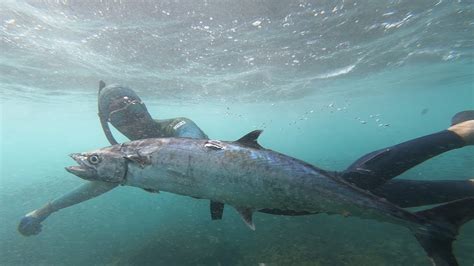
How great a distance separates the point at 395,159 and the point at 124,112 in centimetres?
504

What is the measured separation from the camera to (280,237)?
8867 mm

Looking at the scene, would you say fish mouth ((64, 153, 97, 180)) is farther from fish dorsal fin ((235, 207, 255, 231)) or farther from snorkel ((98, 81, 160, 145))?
snorkel ((98, 81, 160, 145))

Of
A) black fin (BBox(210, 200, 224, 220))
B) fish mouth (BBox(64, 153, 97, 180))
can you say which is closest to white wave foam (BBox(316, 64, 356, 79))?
black fin (BBox(210, 200, 224, 220))

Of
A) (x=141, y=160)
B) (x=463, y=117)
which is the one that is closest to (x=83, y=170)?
(x=141, y=160)

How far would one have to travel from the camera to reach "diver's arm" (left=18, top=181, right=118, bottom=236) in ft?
21.8

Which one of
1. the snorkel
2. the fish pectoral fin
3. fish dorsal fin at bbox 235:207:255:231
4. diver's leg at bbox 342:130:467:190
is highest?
the snorkel

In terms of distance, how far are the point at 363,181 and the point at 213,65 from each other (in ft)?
57.5

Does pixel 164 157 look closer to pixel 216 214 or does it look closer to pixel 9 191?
pixel 216 214

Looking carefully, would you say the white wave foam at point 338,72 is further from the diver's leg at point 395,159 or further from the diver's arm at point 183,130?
the diver's arm at point 183,130

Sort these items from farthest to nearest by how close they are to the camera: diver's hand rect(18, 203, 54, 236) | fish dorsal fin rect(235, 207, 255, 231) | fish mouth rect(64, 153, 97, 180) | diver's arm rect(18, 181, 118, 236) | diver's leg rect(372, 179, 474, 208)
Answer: diver's hand rect(18, 203, 54, 236)
diver's arm rect(18, 181, 118, 236)
diver's leg rect(372, 179, 474, 208)
fish dorsal fin rect(235, 207, 255, 231)
fish mouth rect(64, 153, 97, 180)

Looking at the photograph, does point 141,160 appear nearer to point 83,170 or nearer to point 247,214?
point 83,170

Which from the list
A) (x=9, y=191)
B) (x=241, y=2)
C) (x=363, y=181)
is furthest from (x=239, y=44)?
(x=9, y=191)

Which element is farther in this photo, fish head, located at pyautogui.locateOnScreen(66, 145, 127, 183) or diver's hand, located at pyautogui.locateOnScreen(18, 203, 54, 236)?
diver's hand, located at pyautogui.locateOnScreen(18, 203, 54, 236)

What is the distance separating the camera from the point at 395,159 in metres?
4.38
